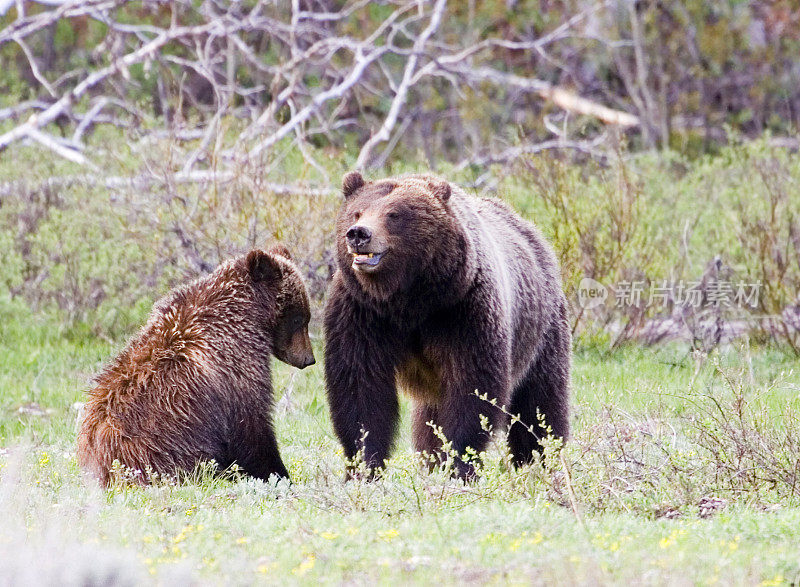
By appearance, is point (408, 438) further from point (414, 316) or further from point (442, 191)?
point (442, 191)

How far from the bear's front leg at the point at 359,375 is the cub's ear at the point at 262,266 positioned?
56 cm

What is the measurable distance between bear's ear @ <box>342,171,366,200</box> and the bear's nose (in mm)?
695

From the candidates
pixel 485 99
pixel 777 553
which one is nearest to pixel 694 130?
pixel 485 99

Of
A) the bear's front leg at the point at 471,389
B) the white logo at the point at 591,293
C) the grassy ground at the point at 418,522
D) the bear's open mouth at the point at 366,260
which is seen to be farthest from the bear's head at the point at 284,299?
the white logo at the point at 591,293

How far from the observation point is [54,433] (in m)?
8.62

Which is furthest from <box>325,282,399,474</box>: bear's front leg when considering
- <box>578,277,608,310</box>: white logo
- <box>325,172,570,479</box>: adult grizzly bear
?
<box>578,277,608,310</box>: white logo

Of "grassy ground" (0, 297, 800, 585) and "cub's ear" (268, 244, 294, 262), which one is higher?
"cub's ear" (268, 244, 294, 262)

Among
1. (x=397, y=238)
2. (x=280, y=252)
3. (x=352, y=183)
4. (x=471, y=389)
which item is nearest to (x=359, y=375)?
(x=471, y=389)

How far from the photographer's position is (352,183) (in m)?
6.84

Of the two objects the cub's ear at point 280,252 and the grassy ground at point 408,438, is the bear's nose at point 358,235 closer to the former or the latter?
the grassy ground at point 408,438

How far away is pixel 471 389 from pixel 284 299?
134 centimetres

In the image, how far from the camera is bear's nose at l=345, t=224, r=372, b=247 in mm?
A: 6145

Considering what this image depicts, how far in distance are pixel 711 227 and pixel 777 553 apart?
9.10m

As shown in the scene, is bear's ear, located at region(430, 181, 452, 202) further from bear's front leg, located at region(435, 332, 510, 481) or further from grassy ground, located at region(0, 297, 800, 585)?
grassy ground, located at region(0, 297, 800, 585)
